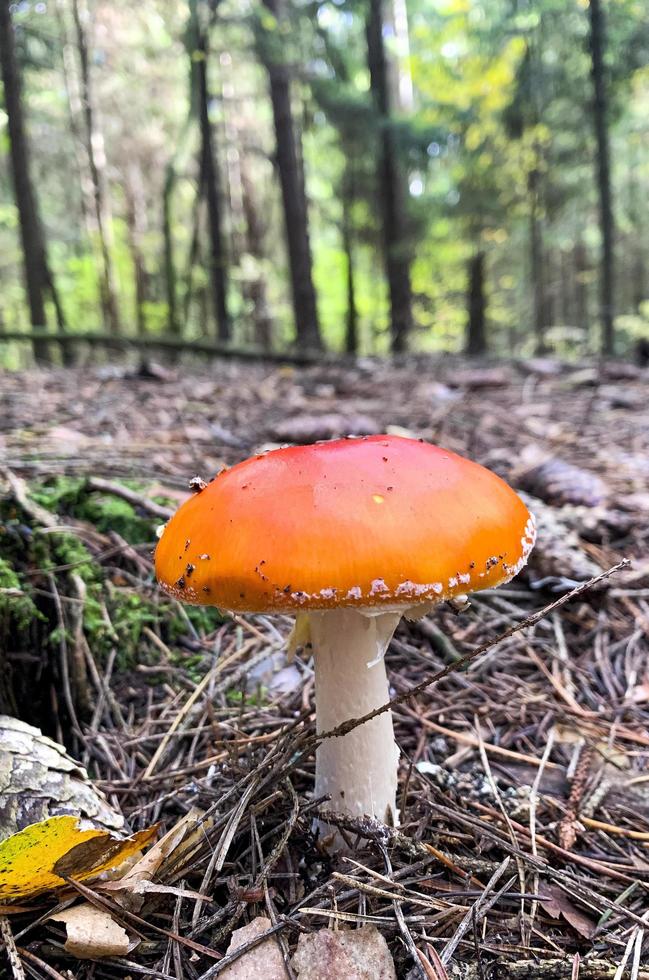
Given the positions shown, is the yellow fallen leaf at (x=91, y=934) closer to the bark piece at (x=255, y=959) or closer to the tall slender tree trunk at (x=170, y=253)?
the bark piece at (x=255, y=959)

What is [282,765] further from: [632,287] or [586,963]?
[632,287]

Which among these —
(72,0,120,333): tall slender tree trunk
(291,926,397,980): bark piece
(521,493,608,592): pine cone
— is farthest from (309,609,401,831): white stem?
(72,0,120,333): tall slender tree trunk

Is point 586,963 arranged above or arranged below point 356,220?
below

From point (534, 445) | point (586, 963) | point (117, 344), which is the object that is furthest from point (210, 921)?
point (117, 344)

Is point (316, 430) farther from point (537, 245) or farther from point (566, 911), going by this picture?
point (537, 245)

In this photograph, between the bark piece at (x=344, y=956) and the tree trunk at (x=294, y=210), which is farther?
the tree trunk at (x=294, y=210)

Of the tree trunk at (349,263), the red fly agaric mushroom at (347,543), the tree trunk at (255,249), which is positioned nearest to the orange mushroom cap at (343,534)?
the red fly agaric mushroom at (347,543)
